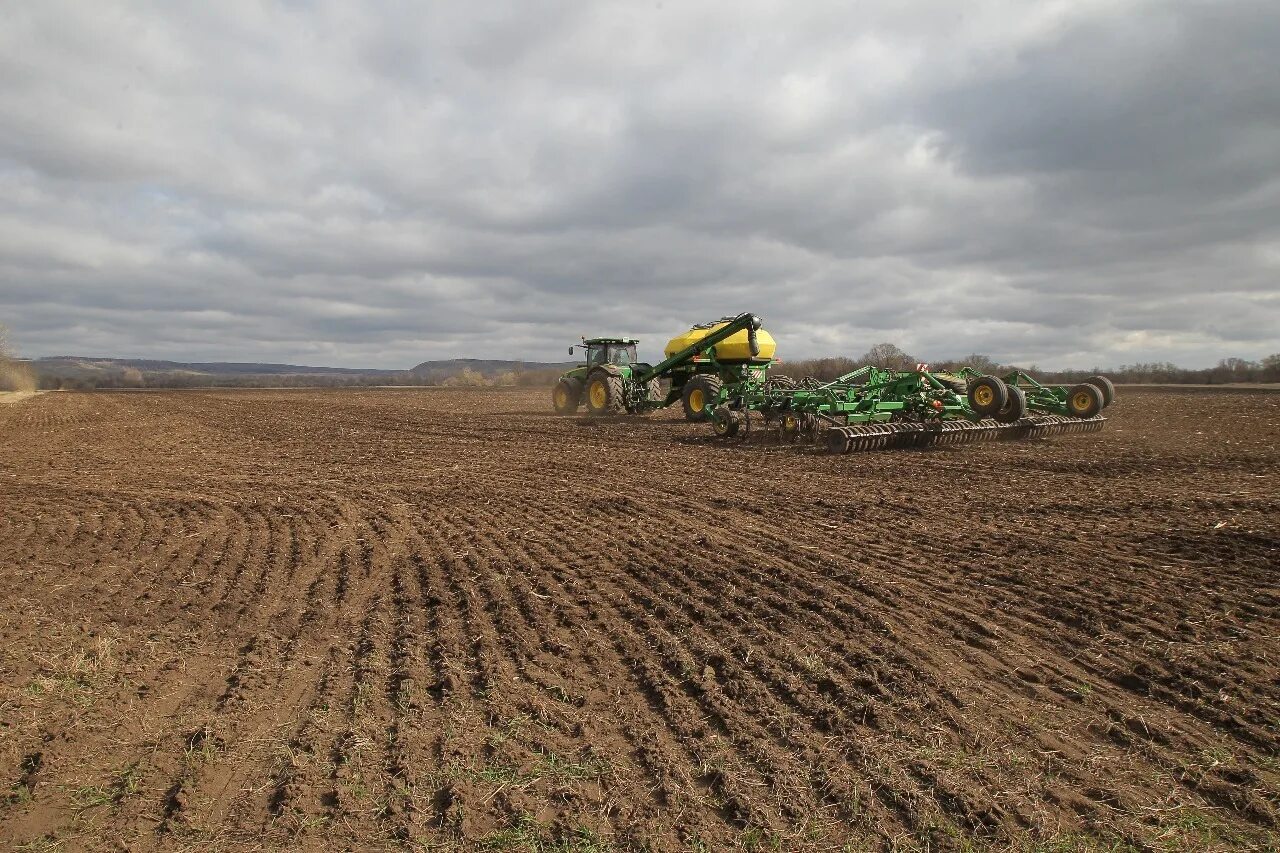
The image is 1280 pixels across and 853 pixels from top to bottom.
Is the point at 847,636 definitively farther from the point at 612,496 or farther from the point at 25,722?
the point at 612,496

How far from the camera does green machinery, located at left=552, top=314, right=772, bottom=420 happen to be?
19469 mm

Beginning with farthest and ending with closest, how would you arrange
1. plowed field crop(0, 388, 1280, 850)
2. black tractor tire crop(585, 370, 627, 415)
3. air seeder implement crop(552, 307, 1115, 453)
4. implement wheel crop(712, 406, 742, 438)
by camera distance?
black tractor tire crop(585, 370, 627, 415)
implement wheel crop(712, 406, 742, 438)
air seeder implement crop(552, 307, 1115, 453)
plowed field crop(0, 388, 1280, 850)

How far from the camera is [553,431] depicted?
62.2 ft

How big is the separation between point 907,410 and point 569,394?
37.6 feet

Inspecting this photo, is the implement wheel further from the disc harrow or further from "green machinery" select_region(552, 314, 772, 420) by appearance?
the disc harrow

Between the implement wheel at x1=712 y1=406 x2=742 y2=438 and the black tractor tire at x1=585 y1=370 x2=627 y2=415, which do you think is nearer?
the implement wheel at x1=712 y1=406 x2=742 y2=438

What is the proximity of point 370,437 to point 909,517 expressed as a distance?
45.0ft

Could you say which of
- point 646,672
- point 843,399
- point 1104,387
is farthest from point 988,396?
point 646,672

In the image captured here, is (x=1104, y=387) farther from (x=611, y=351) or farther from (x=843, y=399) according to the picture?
(x=611, y=351)

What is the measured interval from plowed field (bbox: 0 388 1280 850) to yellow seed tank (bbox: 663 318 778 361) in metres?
10.9

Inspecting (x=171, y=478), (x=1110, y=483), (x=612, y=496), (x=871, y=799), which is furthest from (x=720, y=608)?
(x=171, y=478)

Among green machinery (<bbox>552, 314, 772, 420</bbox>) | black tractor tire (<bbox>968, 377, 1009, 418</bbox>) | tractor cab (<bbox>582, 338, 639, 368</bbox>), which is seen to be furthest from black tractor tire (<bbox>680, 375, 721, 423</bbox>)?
black tractor tire (<bbox>968, 377, 1009, 418</bbox>)

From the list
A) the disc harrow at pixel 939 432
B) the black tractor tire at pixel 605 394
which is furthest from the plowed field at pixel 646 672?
the black tractor tire at pixel 605 394

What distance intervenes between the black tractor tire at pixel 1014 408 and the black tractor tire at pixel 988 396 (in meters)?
0.12
